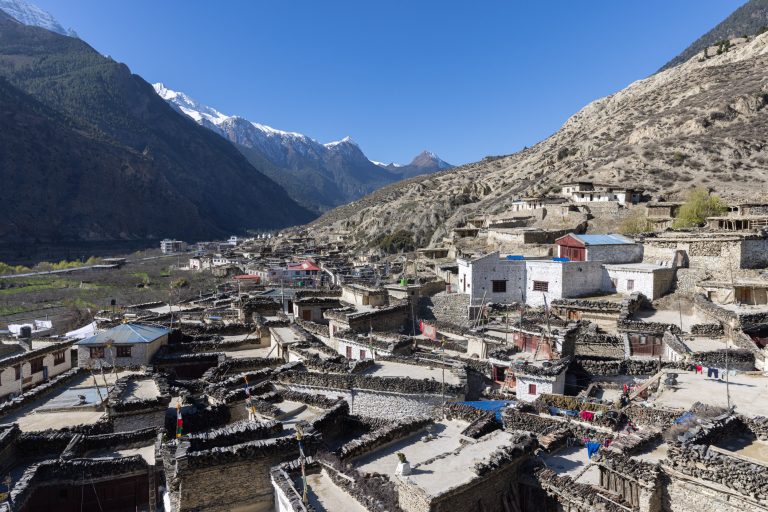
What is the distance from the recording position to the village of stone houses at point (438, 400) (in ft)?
30.3

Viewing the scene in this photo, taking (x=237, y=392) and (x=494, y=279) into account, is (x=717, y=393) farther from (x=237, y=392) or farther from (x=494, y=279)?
(x=494, y=279)

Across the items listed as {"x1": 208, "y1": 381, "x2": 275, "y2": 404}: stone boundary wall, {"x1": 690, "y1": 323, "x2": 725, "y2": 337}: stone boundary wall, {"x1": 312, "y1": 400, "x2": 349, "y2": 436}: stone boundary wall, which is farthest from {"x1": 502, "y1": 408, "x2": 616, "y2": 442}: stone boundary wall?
{"x1": 690, "y1": 323, "x2": 725, "y2": 337}: stone boundary wall

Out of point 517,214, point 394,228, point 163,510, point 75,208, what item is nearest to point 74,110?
point 75,208

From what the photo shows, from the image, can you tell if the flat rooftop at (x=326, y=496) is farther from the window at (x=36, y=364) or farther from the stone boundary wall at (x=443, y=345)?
the window at (x=36, y=364)

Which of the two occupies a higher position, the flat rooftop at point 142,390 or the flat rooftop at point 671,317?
the flat rooftop at point 142,390

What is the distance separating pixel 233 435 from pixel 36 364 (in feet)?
51.9

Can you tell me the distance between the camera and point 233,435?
1030 centimetres

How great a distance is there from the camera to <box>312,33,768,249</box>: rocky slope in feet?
205

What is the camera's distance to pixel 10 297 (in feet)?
186

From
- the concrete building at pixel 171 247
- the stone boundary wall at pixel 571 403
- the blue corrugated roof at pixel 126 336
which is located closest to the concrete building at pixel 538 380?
the stone boundary wall at pixel 571 403

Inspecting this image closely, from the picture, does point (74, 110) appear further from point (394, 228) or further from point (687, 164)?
point (687, 164)

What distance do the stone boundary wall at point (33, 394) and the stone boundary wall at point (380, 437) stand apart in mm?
9999

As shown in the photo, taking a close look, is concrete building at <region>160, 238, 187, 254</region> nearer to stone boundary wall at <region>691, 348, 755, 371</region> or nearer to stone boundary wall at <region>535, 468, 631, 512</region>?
stone boundary wall at <region>691, 348, 755, 371</region>

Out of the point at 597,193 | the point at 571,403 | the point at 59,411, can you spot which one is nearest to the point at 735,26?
the point at 597,193
